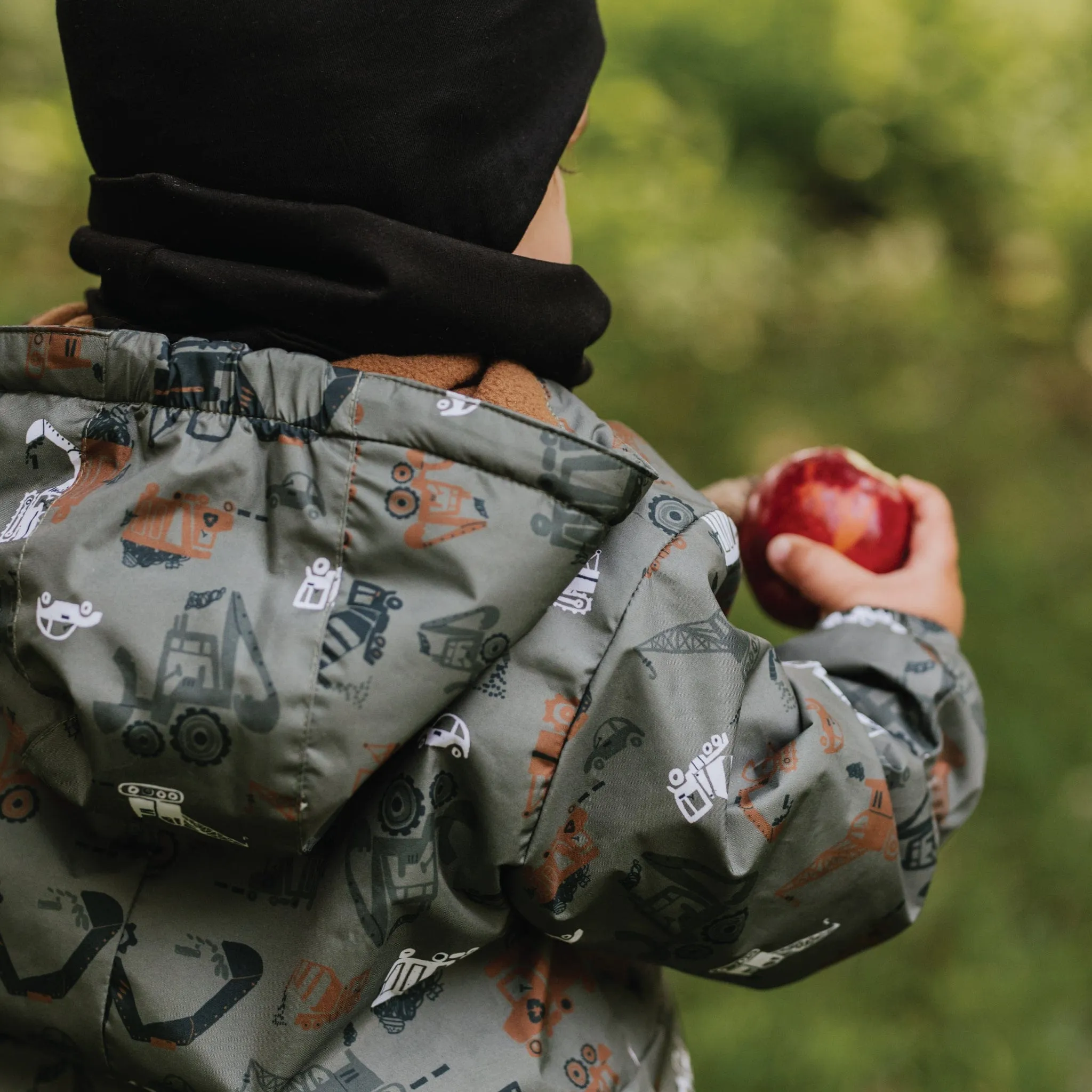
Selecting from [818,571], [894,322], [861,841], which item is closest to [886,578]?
[818,571]

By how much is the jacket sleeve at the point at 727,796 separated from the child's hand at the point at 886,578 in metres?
0.14

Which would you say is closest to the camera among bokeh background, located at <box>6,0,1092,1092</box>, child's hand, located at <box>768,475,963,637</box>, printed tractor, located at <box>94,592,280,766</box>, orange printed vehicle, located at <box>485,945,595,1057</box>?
printed tractor, located at <box>94,592,280,766</box>

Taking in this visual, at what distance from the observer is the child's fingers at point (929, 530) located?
1811mm

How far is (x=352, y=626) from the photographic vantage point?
3.64 ft

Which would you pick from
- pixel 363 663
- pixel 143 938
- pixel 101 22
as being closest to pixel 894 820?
pixel 363 663

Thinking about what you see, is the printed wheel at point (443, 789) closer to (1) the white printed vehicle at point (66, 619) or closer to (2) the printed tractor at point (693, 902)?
(2) the printed tractor at point (693, 902)

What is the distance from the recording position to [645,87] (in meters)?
5.19

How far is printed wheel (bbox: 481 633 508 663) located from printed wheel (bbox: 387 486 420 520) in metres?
0.14

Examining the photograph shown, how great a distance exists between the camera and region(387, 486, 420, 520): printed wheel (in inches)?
44.3

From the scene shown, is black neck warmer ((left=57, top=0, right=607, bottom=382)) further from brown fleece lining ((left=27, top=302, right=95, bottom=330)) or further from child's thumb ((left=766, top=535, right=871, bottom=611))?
child's thumb ((left=766, top=535, right=871, bottom=611))

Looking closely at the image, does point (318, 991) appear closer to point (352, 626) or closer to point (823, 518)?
point (352, 626)

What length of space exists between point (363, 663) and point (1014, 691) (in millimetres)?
3028

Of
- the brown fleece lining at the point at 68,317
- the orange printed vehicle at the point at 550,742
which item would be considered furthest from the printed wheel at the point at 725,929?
the brown fleece lining at the point at 68,317

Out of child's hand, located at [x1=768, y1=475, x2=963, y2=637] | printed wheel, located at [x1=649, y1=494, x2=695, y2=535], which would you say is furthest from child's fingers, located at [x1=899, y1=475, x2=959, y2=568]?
printed wheel, located at [x1=649, y1=494, x2=695, y2=535]
